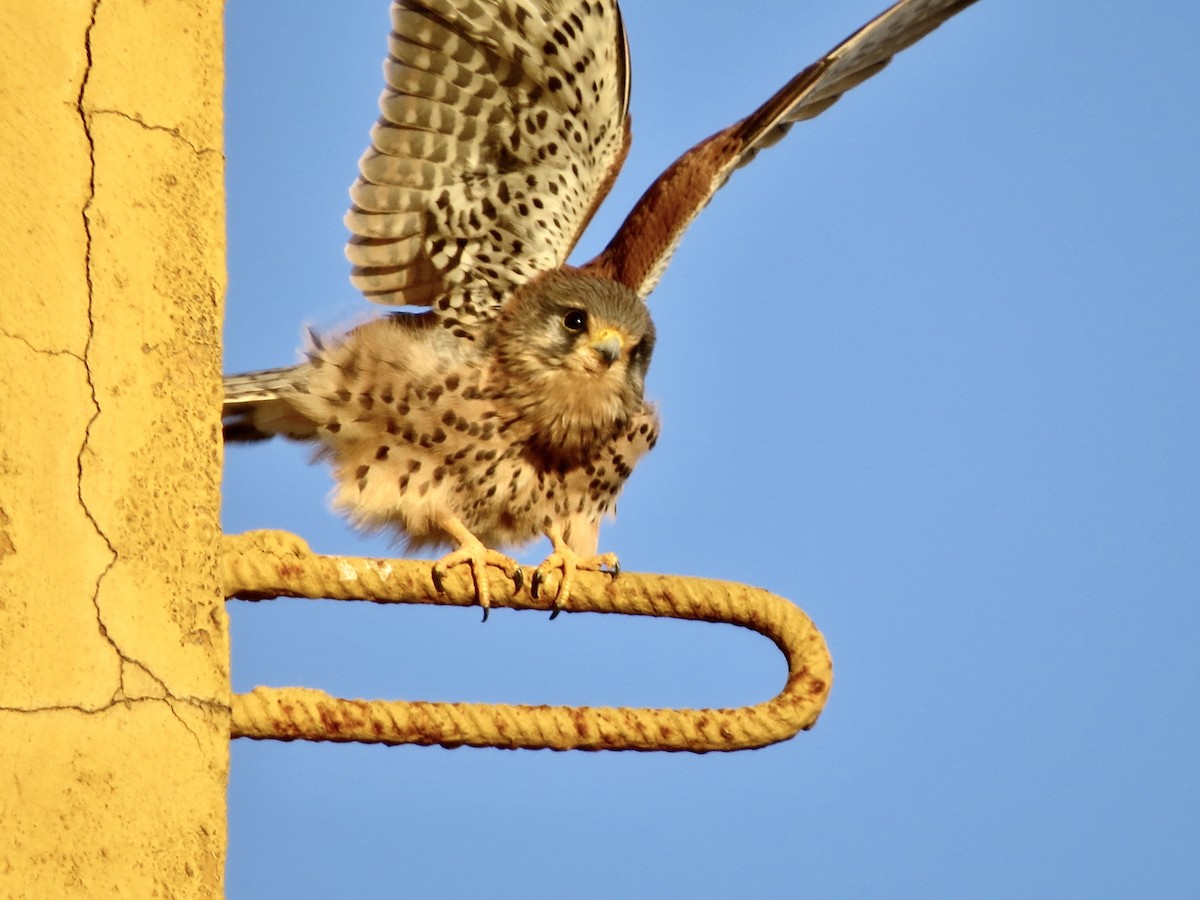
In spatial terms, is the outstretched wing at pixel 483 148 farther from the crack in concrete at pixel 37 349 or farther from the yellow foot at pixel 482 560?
the crack in concrete at pixel 37 349

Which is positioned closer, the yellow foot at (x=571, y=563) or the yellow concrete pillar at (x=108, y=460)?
the yellow concrete pillar at (x=108, y=460)

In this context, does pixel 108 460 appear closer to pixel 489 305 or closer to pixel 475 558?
pixel 475 558

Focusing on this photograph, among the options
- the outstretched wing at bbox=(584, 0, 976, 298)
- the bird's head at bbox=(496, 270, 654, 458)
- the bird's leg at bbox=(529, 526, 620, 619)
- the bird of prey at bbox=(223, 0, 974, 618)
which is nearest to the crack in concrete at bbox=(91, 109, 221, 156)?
the bird's leg at bbox=(529, 526, 620, 619)

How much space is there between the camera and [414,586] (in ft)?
6.61

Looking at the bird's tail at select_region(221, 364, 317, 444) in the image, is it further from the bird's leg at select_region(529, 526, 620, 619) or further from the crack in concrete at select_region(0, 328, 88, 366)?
the crack in concrete at select_region(0, 328, 88, 366)

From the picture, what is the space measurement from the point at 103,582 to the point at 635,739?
0.65 metres

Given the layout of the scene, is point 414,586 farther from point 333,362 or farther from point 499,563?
point 333,362

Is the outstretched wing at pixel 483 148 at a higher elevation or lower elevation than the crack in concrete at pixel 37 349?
higher

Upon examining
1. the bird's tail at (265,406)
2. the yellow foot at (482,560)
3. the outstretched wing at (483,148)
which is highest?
the outstretched wing at (483,148)

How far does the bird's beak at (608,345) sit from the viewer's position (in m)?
3.80

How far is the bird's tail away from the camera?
3.68m

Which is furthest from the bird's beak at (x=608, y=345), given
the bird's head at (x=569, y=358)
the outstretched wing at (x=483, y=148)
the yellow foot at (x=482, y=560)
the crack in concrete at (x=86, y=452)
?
the crack in concrete at (x=86, y=452)

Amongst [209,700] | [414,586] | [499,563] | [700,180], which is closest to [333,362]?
[499,563]

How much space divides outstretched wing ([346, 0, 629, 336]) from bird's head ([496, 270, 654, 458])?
128 millimetres
